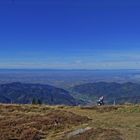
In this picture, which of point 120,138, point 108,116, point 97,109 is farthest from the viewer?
point 97,109

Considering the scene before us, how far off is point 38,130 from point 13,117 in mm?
5501

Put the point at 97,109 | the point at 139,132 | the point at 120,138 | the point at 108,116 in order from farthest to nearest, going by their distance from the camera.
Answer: the point at 97,109 → the point at 108,116 → the point at 139,132 → the point at 120,138

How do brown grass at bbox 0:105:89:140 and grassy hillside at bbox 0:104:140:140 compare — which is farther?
brown grass at bbox 0:105:89:140

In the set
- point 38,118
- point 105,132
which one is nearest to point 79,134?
point 105,132

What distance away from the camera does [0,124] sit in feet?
95.8

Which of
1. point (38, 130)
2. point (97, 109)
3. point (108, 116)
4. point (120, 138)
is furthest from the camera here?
point (97, 109)

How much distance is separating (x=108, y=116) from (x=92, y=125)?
6272 millimetres

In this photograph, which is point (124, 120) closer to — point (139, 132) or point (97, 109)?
point (139, 132)

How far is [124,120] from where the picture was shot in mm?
31328

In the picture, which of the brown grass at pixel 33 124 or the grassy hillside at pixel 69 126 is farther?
the brown grass at pixel 33 124

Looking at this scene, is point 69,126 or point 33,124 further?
point 33,124

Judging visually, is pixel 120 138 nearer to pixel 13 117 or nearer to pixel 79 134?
pixel 79 134

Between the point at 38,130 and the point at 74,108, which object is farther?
the point at 74,108

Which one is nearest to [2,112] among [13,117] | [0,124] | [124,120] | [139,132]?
[13,117]
